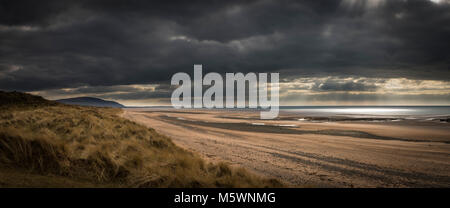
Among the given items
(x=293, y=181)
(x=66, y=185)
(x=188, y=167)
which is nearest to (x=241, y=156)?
(x=293, y=181)

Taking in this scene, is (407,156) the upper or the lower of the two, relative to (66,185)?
lower

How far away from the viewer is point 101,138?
9961 mm

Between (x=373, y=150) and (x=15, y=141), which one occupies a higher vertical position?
(x=15, y=141)

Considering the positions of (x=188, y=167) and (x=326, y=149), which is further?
(x=326, y=149)

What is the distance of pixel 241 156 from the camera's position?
12680mm

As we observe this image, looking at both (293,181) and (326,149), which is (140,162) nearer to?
(293,181)

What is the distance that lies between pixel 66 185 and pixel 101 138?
508cm

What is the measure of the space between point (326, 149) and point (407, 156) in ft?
14.2

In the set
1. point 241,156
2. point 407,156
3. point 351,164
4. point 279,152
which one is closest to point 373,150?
point 407,156
